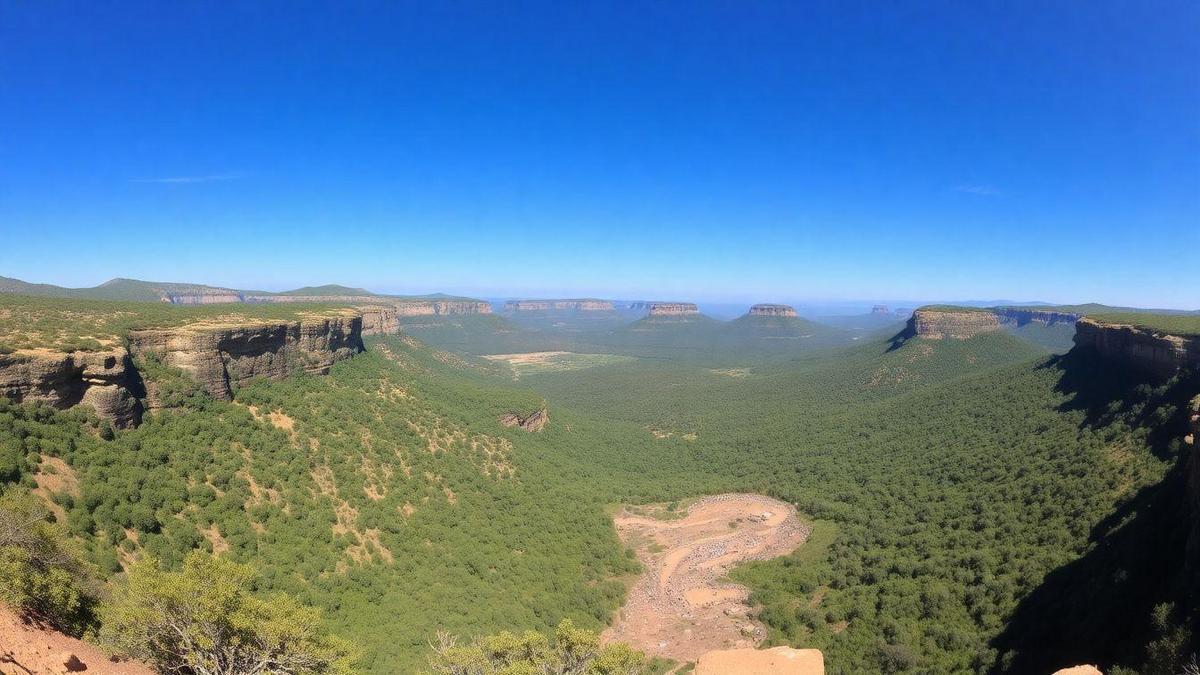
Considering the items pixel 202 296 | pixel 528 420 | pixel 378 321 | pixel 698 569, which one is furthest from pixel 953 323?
pixel 202 296

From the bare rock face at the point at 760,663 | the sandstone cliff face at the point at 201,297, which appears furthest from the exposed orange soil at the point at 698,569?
the sandstone cliff face at the point at 201,297

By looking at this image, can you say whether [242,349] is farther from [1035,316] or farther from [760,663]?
[1035,316]

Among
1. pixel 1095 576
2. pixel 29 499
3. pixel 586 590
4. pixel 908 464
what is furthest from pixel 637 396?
pixel 29 499

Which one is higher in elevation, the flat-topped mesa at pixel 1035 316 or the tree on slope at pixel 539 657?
the flat-topped mesa at pixel 1035 316

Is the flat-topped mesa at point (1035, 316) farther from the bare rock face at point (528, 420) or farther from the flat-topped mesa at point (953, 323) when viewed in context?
the bare rock face at point (528, 420)

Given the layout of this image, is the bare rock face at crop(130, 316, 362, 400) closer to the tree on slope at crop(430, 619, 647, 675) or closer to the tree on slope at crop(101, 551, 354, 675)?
the tree on slope at crop(101, 551, 354, 675)

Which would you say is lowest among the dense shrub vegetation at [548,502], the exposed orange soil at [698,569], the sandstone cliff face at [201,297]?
the exposed orange soil at [698,569]

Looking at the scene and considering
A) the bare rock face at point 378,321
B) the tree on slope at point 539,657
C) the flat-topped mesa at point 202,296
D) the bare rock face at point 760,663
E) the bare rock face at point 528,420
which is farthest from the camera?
the flat-topped mesa at point 202,296

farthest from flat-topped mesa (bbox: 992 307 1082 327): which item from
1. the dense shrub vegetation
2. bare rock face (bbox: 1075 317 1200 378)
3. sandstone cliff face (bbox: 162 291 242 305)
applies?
sandstone cliff face (bbox: 162 291 242 305)
